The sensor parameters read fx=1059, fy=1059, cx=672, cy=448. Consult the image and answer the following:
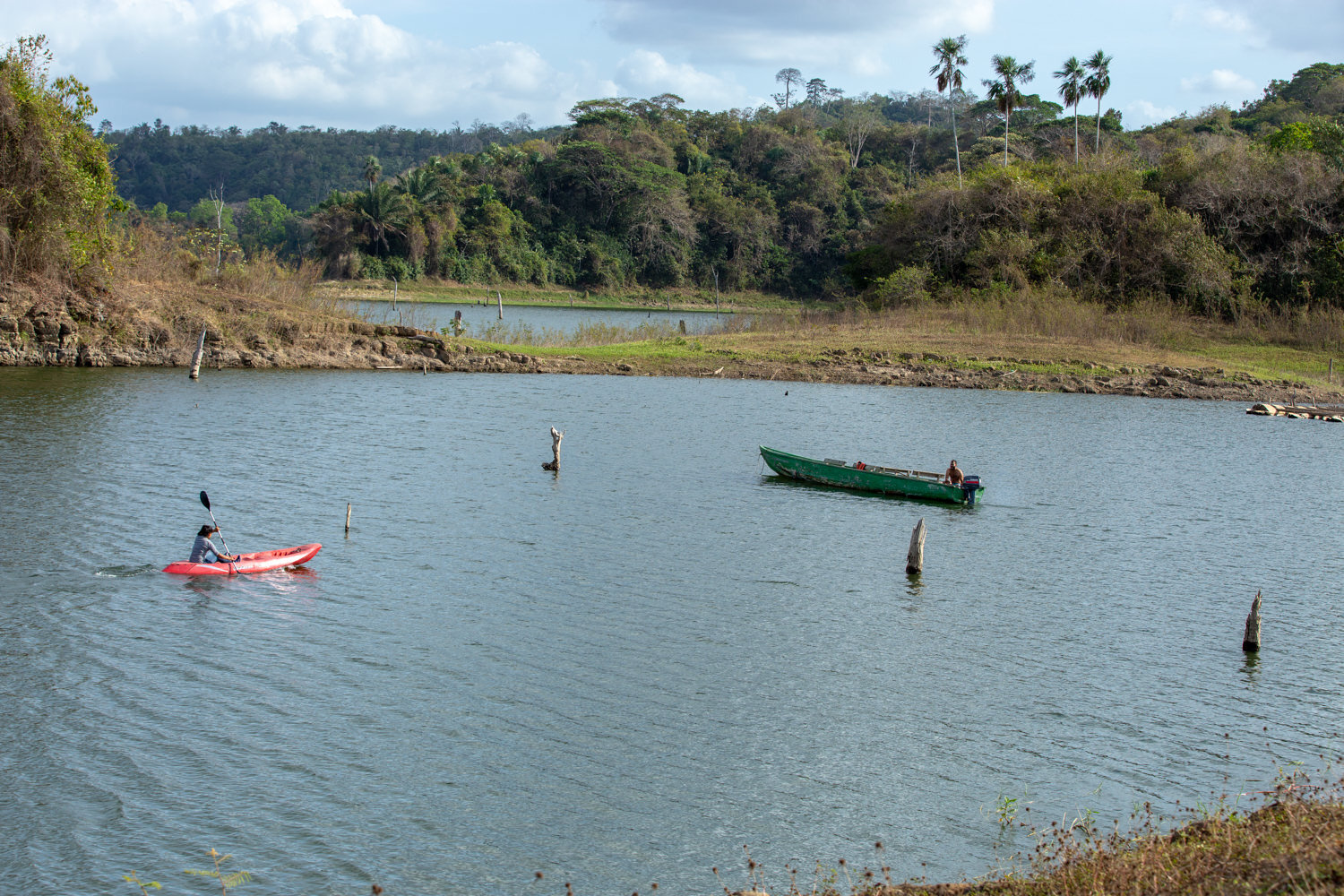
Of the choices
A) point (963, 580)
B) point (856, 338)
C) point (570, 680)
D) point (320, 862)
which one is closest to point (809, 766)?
point (570, 680)

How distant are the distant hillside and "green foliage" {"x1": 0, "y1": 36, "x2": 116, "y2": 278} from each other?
309 ft

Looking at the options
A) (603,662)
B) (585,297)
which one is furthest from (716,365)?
(585,297)

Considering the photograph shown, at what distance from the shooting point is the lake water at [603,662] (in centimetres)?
1039

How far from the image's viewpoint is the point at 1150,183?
210 feet

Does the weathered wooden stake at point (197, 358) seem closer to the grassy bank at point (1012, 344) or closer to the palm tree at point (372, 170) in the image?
the grassy bank at point (1012, 344)

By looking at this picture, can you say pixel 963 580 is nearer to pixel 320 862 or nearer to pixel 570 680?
pixel 570 680

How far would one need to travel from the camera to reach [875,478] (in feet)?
89.8

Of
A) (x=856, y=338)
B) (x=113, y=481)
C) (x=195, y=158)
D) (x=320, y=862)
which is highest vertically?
(x=195, y=158)

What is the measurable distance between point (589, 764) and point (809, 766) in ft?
8.13

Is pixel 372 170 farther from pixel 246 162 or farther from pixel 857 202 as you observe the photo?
pixel 246 162

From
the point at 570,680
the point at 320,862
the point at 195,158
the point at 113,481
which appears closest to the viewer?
the point at 320,862

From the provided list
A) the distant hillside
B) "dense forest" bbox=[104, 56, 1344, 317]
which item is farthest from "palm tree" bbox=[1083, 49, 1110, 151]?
the distant hillside

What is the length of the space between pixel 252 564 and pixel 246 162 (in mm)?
146530

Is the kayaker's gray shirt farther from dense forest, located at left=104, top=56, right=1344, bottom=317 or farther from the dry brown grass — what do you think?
dense forest, located at left=104, top=56, right=1344, bottom=317
